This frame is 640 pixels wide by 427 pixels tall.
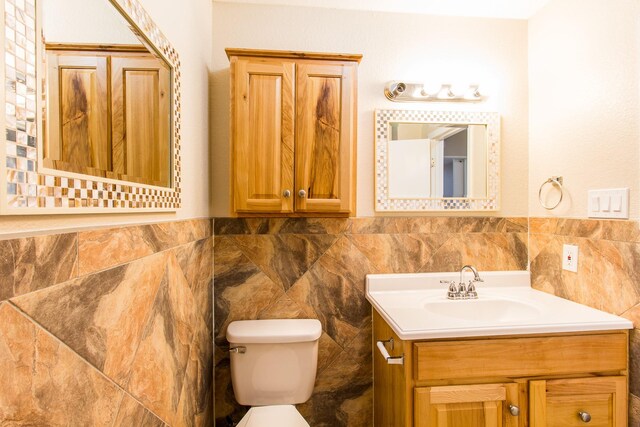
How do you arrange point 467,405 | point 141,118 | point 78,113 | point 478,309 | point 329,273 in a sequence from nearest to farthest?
point 78,113 < point 141,118 < point 467,405 < point 478,309 < point 329,273

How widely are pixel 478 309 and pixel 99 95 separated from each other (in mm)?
1739

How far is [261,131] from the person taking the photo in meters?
1.45

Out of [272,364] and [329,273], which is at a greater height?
[329,273]

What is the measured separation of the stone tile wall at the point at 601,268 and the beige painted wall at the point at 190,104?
5.72 ft

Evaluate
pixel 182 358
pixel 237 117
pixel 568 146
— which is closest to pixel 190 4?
pixel 237 117

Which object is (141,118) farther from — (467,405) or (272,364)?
(467,405)

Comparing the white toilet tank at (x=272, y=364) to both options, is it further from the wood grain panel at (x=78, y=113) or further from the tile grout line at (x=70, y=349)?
the wood grain panel at (x=78, y=113)

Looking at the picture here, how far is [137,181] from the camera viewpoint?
82 centimetres

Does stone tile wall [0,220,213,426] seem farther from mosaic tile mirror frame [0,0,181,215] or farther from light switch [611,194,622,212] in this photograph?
light switch [611,194,622,212]

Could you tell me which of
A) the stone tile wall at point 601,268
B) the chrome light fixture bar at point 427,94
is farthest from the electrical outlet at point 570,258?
the chrome light fixture bar at point 427,94

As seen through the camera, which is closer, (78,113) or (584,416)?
(78,113)

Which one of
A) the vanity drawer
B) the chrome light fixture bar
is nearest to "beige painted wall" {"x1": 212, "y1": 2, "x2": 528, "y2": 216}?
the chrome light fixture bar

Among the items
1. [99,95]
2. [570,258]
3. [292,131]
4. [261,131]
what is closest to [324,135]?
[292,131]

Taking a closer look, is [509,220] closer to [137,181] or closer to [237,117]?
[237,117]
